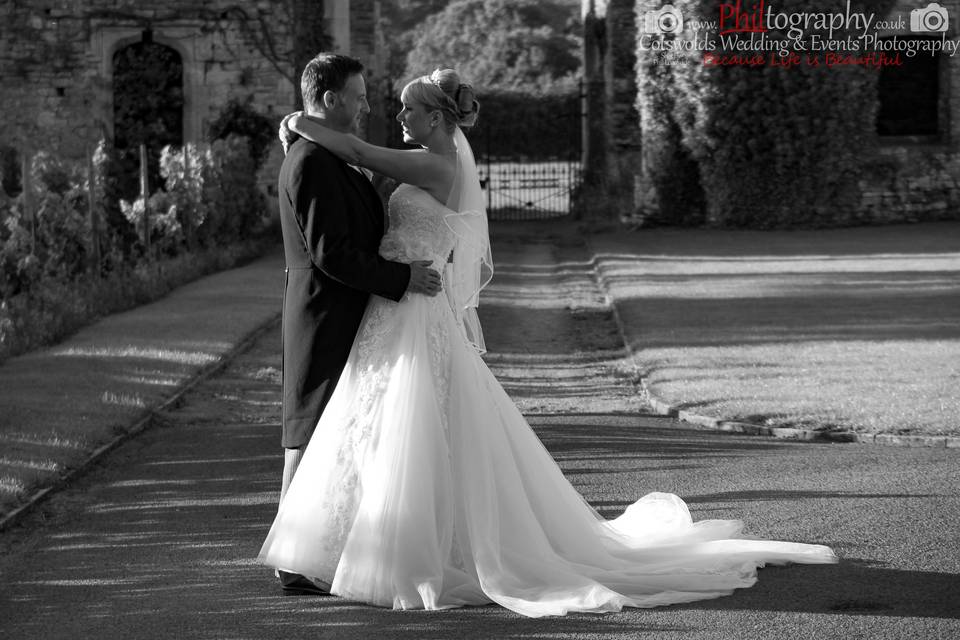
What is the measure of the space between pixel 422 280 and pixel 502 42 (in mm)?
49985

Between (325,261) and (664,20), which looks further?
(664,20)

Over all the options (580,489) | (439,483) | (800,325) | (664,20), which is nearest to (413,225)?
(439,483)

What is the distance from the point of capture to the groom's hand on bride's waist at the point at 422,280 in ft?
17.1

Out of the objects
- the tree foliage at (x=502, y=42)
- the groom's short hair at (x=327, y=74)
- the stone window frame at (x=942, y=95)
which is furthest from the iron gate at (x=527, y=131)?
the groom's short hair at (x=327, y=74)

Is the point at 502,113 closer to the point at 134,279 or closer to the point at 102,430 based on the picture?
the point at 134,279

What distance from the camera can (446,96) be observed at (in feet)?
16.9

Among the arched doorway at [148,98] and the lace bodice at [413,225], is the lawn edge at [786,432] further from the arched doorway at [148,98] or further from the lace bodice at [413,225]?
the arched doorway at [148,98]

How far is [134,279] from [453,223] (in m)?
10.8

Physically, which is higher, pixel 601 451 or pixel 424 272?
pixel 424 272

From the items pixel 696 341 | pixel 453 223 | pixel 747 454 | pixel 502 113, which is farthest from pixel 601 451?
pixel 502 113

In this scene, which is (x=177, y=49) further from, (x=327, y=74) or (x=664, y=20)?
(x=327, y=74)

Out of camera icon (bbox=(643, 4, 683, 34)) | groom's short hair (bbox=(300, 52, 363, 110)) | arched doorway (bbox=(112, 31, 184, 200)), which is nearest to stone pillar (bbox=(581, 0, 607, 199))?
camera icon (bbox=(643, 4, 683, 34))

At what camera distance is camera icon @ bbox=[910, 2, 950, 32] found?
24516mm

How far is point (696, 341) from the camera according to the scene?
1210 cm
